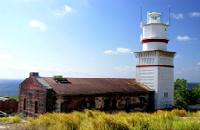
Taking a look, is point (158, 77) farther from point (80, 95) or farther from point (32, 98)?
point (32, 98)

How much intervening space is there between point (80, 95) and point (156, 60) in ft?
28.8

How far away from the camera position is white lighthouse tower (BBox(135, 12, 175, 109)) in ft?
94.6

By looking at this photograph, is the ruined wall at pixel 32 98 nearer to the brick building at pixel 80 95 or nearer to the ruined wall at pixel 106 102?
the brick building at pixel 80 95

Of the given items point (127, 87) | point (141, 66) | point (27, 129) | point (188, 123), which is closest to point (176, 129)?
point (188, 123)

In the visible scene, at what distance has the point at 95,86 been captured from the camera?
26.1 metres

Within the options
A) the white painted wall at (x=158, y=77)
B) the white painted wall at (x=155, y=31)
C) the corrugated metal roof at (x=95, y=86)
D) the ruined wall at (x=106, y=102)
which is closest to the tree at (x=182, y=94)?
the white painted wall at (x=158, y=77)

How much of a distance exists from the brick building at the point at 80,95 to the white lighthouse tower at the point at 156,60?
0.90 meters

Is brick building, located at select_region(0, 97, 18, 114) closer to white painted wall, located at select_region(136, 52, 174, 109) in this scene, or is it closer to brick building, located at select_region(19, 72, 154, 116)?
brick building, located at select_region(19, 72, 154, 116)

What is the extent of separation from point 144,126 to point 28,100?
18.4 metres

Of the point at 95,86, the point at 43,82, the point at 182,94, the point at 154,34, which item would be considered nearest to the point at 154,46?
the point at 154,34

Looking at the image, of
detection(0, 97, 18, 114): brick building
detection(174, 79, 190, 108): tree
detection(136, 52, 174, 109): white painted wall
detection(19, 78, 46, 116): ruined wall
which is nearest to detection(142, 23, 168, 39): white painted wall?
detection(136, 52, 174, 109): white painted wall

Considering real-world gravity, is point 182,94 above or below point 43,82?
below

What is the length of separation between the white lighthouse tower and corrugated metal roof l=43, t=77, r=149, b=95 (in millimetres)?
1218

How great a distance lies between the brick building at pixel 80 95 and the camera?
23.3 meters
